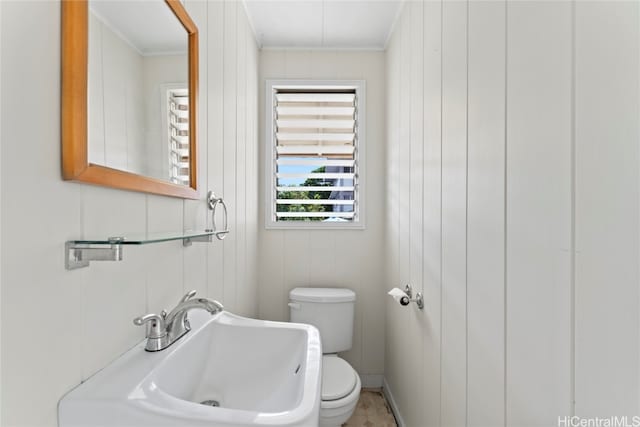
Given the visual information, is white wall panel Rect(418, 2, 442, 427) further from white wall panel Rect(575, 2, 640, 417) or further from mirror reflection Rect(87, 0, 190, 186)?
mirror reflection Rect(87, 0, 190, 186)

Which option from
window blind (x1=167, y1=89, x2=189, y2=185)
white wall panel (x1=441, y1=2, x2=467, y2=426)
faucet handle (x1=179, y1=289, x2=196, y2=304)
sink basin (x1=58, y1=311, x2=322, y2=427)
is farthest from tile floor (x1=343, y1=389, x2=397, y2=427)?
window blind (x1=167, y1=89, x2=189, y2=185)

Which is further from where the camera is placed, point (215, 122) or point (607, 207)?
point (215, 122)

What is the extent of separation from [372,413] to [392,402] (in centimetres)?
14

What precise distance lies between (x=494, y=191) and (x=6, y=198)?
39.7 inches

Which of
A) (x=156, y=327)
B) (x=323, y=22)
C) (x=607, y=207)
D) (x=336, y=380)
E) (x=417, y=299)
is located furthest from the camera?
(x=323, y=22)

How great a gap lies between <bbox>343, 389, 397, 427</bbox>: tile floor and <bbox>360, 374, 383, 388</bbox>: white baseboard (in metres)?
0.05

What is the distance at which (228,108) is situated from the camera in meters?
1.58

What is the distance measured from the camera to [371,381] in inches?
89.3

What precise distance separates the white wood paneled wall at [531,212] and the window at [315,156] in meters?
0.91

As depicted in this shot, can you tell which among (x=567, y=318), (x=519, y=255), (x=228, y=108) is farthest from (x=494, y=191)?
(x=228, y=108)

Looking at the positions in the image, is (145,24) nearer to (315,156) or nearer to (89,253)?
(89,253)

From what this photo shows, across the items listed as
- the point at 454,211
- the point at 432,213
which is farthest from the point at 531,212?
the point at 432,213

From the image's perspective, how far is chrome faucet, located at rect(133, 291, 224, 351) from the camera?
34.3 inches

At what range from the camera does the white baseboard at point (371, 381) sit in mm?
2266
